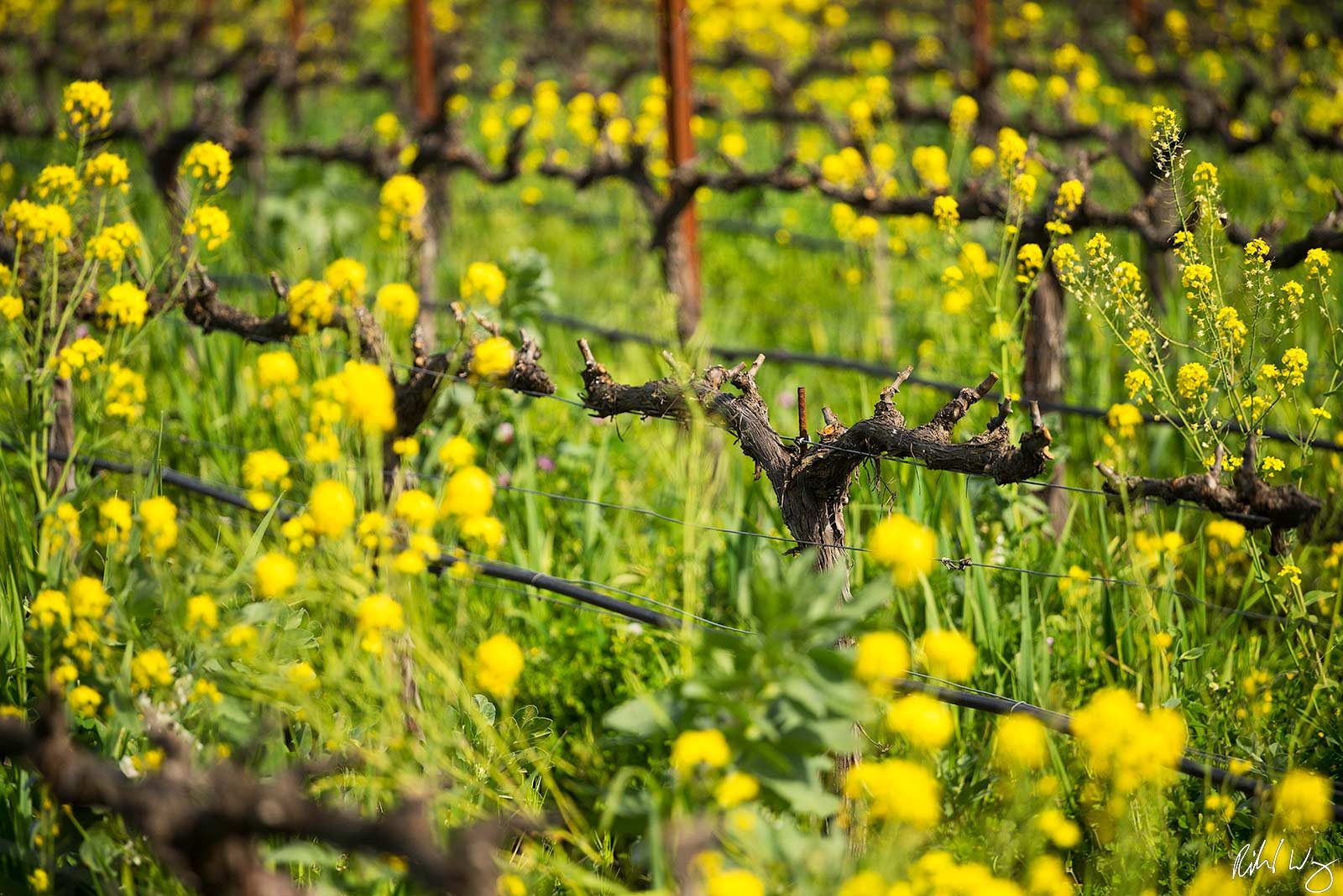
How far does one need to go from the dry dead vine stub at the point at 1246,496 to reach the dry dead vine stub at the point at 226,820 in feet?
3.96

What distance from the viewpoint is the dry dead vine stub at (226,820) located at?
1.16 meters

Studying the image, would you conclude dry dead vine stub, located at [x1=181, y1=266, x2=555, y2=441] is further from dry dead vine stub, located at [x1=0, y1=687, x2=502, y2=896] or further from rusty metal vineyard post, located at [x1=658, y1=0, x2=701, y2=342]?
rusty metal vineyard post, located at [x1=658, y1=0, x2=701, y2=342]

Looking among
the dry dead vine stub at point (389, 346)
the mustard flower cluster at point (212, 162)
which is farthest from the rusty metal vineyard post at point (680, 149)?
the mustard flower cluster at point (212, 162)

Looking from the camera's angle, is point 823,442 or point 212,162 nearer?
point 823,442

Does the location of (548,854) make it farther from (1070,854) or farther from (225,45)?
(225,45)

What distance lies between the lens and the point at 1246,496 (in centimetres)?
176

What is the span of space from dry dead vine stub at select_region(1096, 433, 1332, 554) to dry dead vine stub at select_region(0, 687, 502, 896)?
1208 millimetres

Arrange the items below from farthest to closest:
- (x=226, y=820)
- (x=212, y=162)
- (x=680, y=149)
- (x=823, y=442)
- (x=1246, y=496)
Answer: (x=680, y=149) < (x=212, y=162) < (x=823, y=442) < (x=1246, y=496) < (x=226, y=820)
